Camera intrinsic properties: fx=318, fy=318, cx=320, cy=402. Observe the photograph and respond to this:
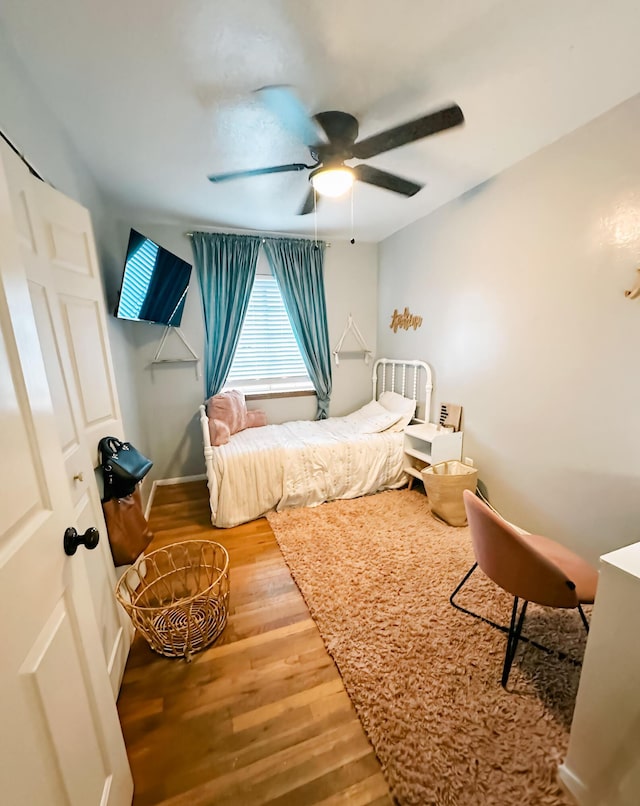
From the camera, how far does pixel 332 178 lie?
1713 millimetres

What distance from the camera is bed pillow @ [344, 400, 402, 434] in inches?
123

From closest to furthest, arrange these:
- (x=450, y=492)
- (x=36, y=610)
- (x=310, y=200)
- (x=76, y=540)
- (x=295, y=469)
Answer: (x=36, y=610) → (x=76, y=540) → (x=310, y=200) → (x=450, y=492) → (x=295, y=469)

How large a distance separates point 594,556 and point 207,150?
329 centimetres

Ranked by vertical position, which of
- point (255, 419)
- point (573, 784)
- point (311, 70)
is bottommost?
point (573, 784)

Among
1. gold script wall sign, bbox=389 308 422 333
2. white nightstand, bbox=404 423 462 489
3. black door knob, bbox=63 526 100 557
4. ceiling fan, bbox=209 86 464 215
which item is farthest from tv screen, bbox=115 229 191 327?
white nightstand, bbox=404 423 462 489

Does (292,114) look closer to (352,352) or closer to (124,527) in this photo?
(124,527)

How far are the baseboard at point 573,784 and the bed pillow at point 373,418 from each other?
224 centimetres

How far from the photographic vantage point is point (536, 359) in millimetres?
2086

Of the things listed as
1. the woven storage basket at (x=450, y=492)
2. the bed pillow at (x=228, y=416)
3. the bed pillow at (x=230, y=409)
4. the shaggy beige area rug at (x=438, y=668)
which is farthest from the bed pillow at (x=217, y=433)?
the woven storage basket at (x=450, y=492)

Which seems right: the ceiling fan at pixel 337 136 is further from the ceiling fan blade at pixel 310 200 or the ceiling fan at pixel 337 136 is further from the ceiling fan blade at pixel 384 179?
the ceiling fan blade at pixel 310 200

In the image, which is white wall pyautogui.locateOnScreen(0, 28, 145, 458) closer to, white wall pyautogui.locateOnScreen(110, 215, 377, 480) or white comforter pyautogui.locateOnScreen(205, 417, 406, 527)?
white wall pyautogui.locateOnScreen(110, 215, 377, 480)

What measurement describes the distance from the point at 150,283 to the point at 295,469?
187 cm

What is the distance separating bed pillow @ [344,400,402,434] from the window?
67 cm

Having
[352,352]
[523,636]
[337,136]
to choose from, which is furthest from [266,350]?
[523,636]
